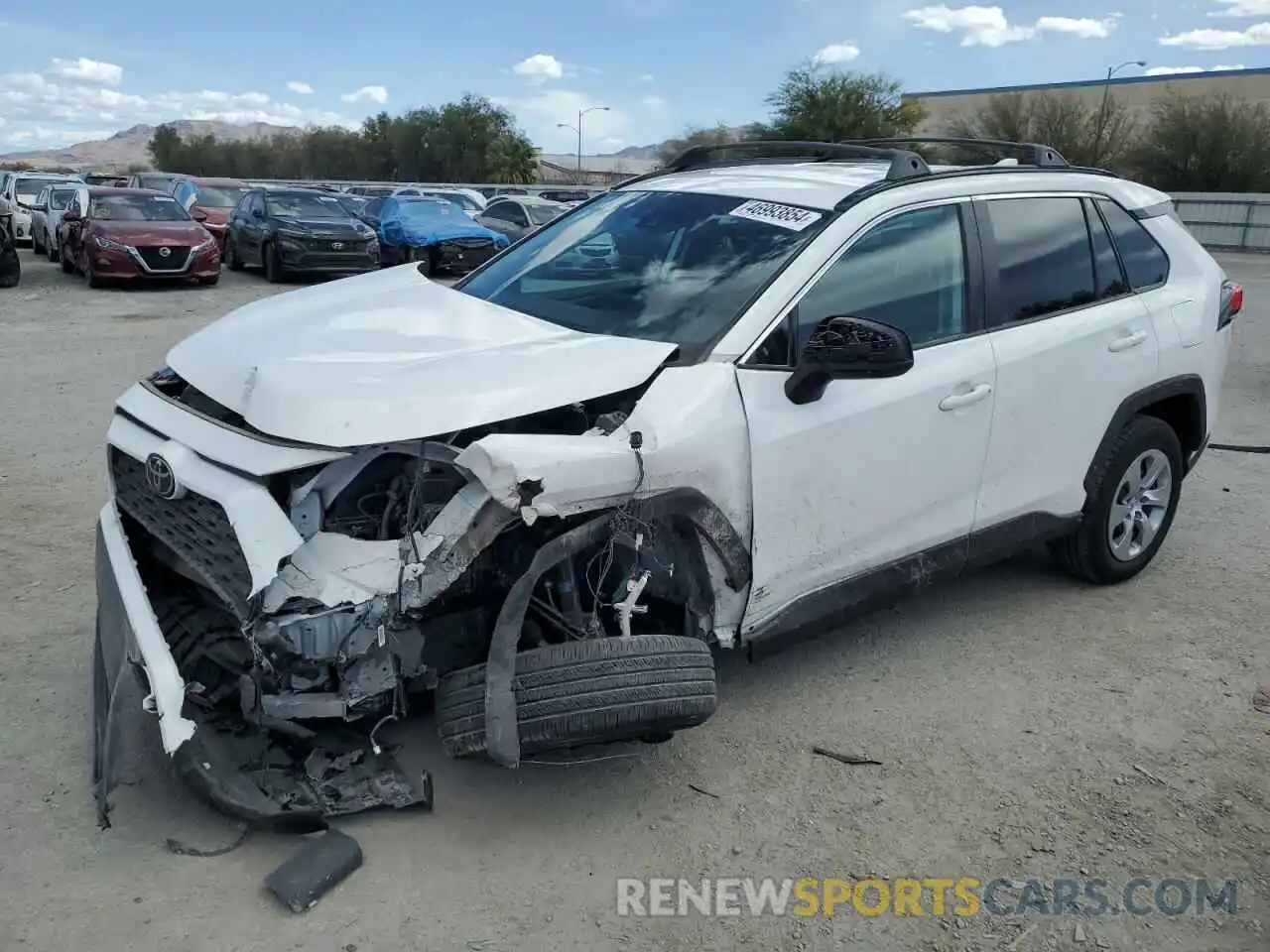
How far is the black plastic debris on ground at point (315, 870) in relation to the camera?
274cm

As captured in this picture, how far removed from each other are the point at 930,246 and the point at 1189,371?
171cm

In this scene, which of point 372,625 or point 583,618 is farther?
point 583,618

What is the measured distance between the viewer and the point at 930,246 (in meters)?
3.88

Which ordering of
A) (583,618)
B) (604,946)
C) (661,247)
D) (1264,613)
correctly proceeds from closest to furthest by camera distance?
(604,946), (583,618), (661,247), (1264,613)

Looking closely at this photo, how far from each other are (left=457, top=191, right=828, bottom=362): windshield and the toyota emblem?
138 centimetres

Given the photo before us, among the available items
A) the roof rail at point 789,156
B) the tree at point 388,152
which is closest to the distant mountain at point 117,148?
the tree at point 388,152

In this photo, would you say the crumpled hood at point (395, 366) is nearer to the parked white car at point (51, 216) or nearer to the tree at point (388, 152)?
the parked white car at point (51, 216)

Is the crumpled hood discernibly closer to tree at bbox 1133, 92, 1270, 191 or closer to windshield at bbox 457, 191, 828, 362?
windshield at bbox 457, 191, 828, 362

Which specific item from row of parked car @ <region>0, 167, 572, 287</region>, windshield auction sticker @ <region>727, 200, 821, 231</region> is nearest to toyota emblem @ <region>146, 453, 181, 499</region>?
windshield auction sticker @ <region>727, 200, 821, 231</region>

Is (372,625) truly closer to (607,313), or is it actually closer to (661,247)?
(607,313)

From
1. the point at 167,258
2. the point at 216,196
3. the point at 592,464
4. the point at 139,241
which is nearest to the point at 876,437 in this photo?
the point at 592,464

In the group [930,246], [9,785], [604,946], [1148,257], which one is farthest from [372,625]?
[1148,257]

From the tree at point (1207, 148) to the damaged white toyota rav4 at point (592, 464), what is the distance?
4169 centimetres

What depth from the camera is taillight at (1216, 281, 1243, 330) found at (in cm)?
493
